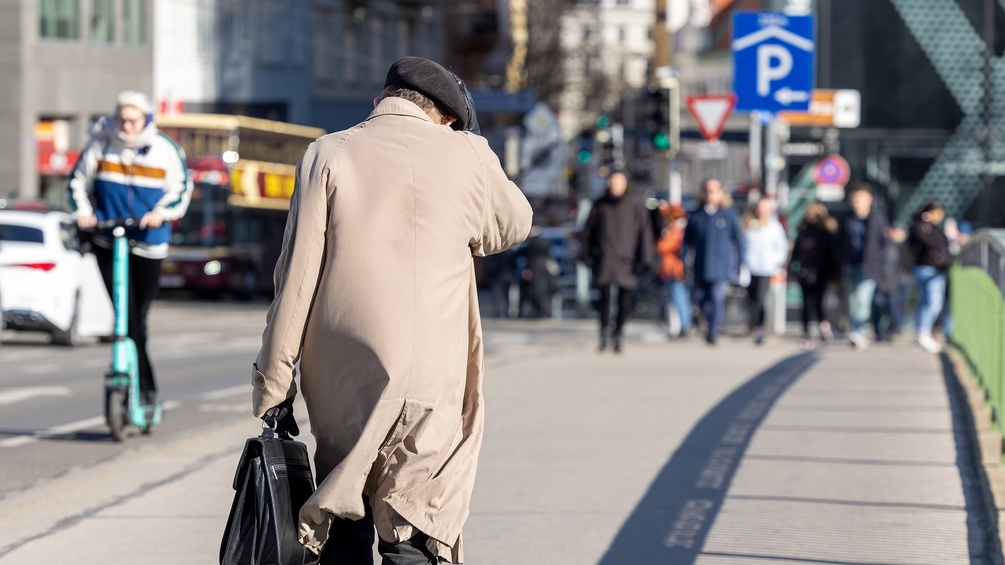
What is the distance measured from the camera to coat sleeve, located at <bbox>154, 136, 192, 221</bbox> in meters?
9.53

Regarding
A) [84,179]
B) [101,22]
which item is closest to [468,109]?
[84,179]

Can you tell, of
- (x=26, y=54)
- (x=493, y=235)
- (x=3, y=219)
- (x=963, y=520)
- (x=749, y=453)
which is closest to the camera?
(x=493, y=235)

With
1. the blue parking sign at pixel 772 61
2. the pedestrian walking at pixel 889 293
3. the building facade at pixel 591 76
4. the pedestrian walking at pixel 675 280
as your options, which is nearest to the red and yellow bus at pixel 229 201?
the building facade at pixel 591 76

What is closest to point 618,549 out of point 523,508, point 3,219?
point 523,508

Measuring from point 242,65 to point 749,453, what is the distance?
47621 millimetres

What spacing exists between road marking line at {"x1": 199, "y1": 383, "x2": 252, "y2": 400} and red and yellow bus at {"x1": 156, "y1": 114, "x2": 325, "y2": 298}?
2267cm

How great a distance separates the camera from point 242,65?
5534 cm

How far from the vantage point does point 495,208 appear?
14.6ft

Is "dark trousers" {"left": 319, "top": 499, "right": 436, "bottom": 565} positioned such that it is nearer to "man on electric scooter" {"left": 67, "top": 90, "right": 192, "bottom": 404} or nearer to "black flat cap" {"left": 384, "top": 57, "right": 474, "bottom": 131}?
"black flat cap" {"left": 384, "top": 57, "right": 474, "bottom": 131}

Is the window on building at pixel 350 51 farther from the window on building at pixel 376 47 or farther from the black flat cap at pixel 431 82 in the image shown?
the black flat cap at pixel 431 82

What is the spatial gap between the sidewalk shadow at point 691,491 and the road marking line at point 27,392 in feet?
16.4

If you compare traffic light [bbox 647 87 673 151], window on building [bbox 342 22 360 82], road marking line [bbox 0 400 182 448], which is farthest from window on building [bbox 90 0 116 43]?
road marking line [bbox 0 400 182 448]

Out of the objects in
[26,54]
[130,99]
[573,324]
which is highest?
[26,54]

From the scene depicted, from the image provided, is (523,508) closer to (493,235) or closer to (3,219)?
(493,235)
